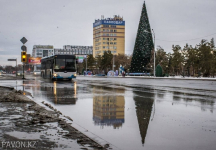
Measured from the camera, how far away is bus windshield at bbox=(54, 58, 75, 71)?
35781 millimetres

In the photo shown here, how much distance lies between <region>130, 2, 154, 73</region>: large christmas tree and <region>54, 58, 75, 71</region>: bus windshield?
32823 mm

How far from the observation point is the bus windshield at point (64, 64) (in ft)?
117

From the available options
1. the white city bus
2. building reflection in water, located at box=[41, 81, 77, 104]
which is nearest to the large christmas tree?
the white city bus

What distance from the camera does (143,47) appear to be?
221ft

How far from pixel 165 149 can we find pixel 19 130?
3.05m

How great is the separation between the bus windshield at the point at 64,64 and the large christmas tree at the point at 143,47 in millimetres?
32823

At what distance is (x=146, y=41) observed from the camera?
221ft

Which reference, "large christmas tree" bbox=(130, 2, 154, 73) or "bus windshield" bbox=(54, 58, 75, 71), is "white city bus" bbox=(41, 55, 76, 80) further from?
"large christmas tree" bbox=(130, 2, 154, 73)

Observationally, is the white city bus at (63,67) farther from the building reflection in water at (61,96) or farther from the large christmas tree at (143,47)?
the large christmas tree at (143,47)

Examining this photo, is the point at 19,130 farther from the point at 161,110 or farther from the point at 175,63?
the point at 175,63

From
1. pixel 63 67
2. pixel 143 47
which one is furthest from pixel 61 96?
pixel 143 47

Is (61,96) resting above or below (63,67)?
below

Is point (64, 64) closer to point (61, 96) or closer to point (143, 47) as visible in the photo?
point (61, 96)

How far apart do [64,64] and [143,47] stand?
35.1 m
